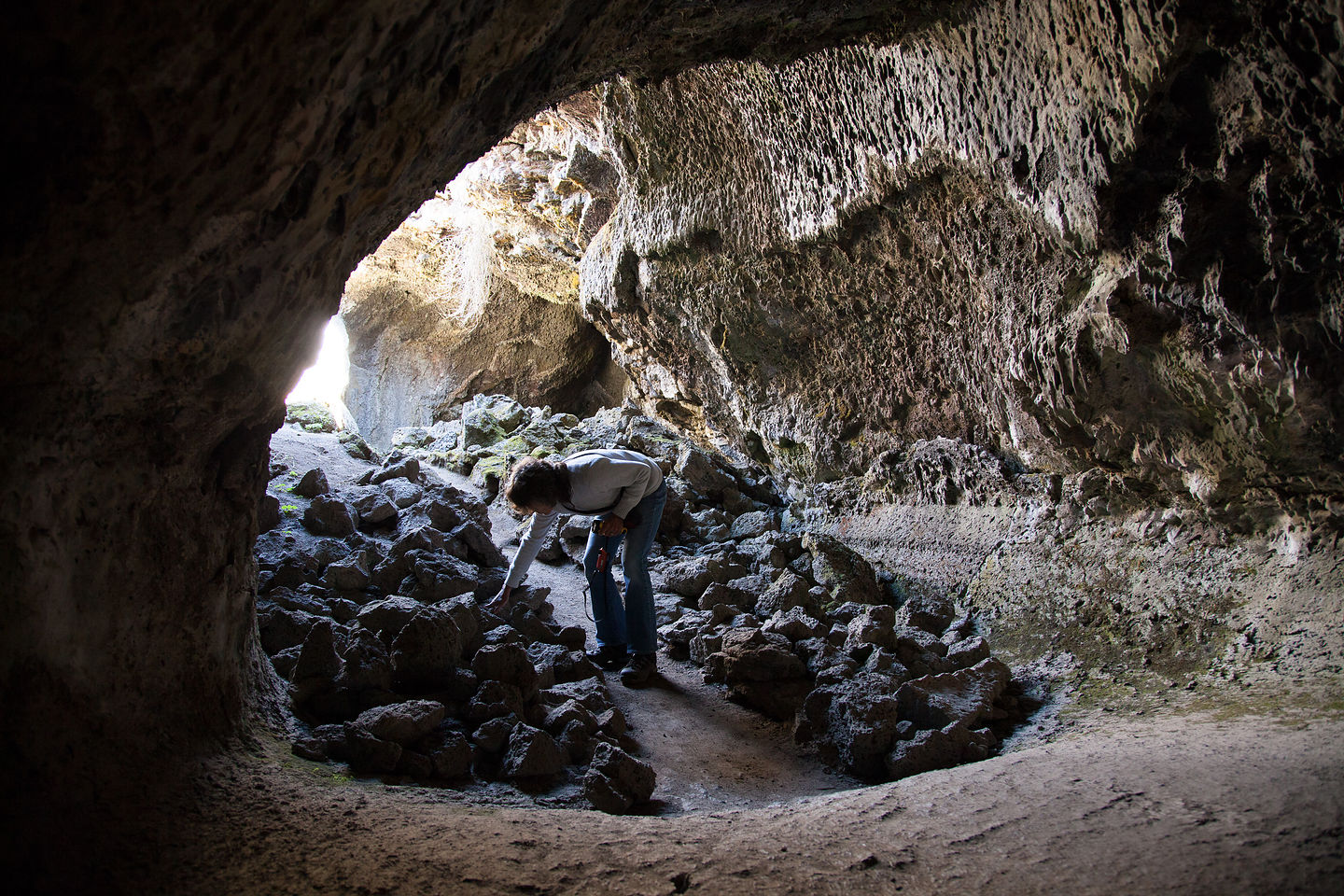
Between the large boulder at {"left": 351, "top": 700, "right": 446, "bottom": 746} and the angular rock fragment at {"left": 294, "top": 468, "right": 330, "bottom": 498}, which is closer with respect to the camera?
the large boulder at {"left": 351, "top": 700, "right": 446, "bottom": 746}

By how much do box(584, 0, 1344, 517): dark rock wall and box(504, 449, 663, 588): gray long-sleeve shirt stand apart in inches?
76.0

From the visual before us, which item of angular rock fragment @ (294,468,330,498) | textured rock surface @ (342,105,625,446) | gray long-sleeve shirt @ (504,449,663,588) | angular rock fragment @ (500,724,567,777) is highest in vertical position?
textured rock surface @ (342,105,625,446)

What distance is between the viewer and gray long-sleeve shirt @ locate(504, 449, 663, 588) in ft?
11.6

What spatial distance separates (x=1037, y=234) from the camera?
134 inches

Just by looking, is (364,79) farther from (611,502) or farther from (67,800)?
(611,502)

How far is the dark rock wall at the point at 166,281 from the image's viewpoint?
4.29 feet

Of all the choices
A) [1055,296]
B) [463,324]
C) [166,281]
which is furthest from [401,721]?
[463,324]

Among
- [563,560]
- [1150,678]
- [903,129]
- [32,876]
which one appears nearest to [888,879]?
[32,876]

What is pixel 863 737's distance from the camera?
2.98m

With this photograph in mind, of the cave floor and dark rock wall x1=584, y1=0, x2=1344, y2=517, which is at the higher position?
dark rock wall x1=584, y1=0, x2=1344, y2=517

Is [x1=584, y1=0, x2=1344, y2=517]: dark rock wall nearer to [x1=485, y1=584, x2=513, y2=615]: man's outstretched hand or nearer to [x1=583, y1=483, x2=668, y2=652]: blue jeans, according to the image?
[x1=583, y1=483, x2=668, y2=652]: blue jeans

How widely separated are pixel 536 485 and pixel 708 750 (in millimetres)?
1352

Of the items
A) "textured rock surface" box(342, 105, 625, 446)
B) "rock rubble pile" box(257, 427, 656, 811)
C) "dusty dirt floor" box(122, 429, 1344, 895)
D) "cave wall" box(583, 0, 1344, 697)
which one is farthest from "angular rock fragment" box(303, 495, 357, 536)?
"textured rock surface" box(342, 105, 625, 446)

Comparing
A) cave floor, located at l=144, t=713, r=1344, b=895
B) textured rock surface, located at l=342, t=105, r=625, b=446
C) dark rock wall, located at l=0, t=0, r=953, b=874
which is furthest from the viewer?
textured rock surface, located at l=342, t=105, r=625, b=446
